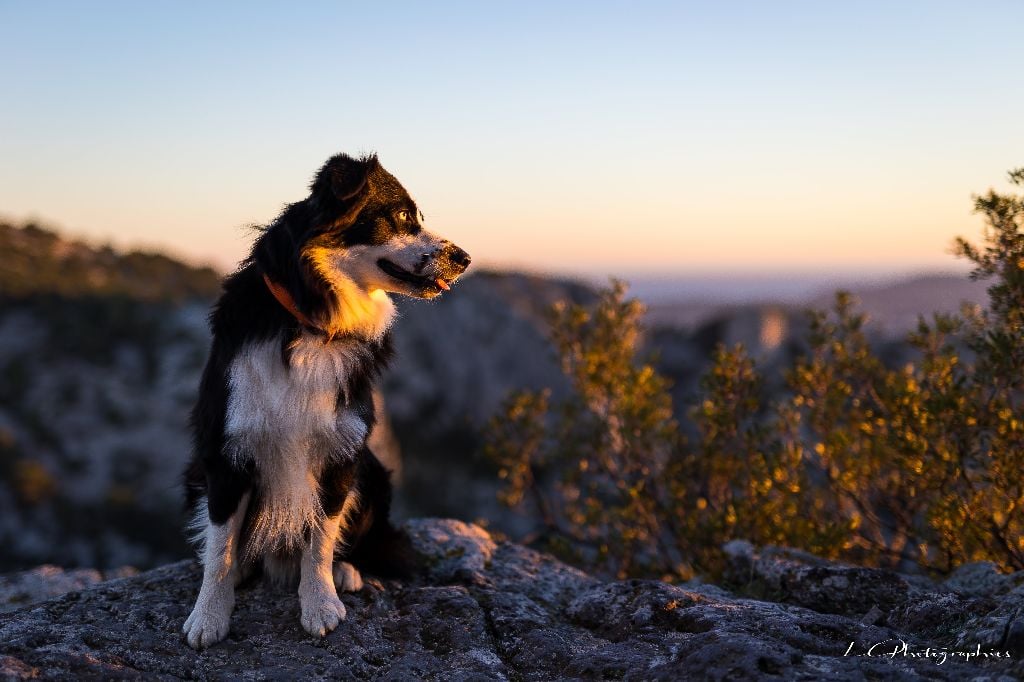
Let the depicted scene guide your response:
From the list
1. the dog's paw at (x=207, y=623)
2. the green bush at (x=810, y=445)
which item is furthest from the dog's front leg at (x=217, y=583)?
the green bush at (x=810, y=445)

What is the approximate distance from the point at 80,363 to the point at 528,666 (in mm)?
21516

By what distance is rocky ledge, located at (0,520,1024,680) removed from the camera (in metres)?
3.54

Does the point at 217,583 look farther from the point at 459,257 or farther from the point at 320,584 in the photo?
the point at 459,257

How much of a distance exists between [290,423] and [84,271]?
2689cm

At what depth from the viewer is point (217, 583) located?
4.28 meters

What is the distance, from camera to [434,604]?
4.63 m

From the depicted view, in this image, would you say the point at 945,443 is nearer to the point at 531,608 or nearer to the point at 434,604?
the point at 531,608

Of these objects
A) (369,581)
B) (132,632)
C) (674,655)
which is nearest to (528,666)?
(674,655)

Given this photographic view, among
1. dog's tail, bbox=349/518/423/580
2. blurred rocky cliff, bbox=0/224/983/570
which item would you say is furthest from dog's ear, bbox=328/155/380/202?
blurred rocky cliff, bbox=0/224/983/570

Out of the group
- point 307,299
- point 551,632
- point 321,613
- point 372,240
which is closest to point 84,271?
point 372,240

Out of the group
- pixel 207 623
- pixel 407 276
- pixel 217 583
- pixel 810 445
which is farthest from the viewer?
pixel 810 445

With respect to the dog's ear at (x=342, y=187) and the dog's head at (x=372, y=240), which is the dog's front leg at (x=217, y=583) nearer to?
the dog's head at (x=372, y=240)

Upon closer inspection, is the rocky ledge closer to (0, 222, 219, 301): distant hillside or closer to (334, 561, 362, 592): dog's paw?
(334, 561, 362, 592): dog's paw

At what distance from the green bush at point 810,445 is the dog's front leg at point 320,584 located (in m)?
3.39
